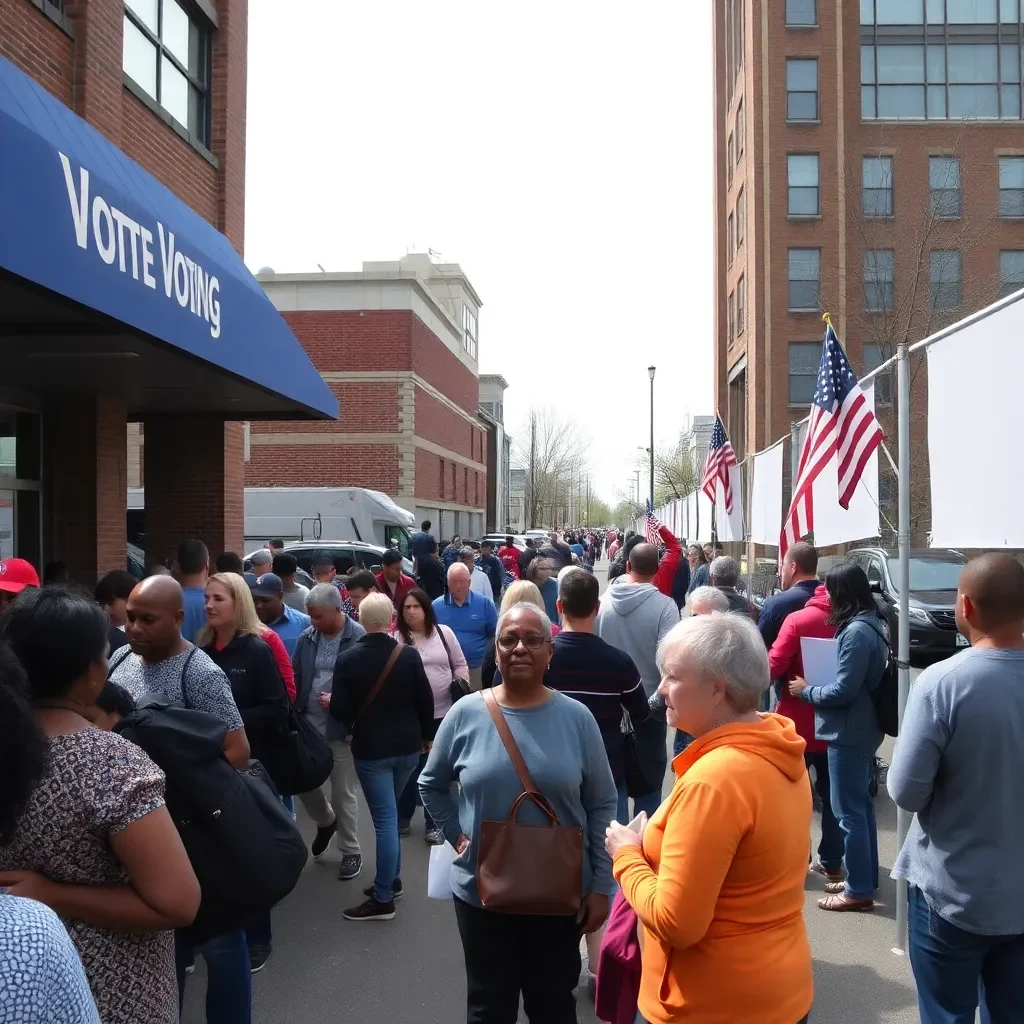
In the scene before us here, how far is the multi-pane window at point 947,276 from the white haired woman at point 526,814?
38.6 metres

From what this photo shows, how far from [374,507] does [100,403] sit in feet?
40.8

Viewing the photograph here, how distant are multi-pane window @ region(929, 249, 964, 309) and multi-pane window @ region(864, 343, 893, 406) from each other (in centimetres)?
290

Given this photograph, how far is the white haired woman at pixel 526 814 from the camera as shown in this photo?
3.47 m

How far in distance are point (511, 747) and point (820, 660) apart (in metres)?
2.95

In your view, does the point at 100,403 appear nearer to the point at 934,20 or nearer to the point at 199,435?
the point at 199,435

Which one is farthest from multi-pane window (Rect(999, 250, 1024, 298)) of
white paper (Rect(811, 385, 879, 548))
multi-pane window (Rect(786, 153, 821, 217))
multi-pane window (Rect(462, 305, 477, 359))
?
white paper (Rect(811, 385, 879, 548))

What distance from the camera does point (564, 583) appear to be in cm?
511

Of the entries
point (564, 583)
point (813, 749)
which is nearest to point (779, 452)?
point (813, 749)

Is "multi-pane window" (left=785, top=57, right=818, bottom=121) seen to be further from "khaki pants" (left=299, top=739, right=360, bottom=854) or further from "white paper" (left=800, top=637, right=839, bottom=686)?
"khaki pants" (left=299, top=739, right=360, bottom=854)

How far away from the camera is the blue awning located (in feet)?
20.7

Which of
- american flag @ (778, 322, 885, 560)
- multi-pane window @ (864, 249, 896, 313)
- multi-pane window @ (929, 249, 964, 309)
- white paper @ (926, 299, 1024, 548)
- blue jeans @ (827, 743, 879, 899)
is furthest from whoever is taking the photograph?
multi-pane window @ (929, 249, 964, 309)

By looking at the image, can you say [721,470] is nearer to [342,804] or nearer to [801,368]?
Answer: [342,804]

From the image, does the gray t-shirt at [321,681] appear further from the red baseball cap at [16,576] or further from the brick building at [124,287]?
the brick building at [124,287]

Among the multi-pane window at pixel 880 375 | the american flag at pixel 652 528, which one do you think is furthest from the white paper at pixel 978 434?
the multi-pane window at pixel 880 375
